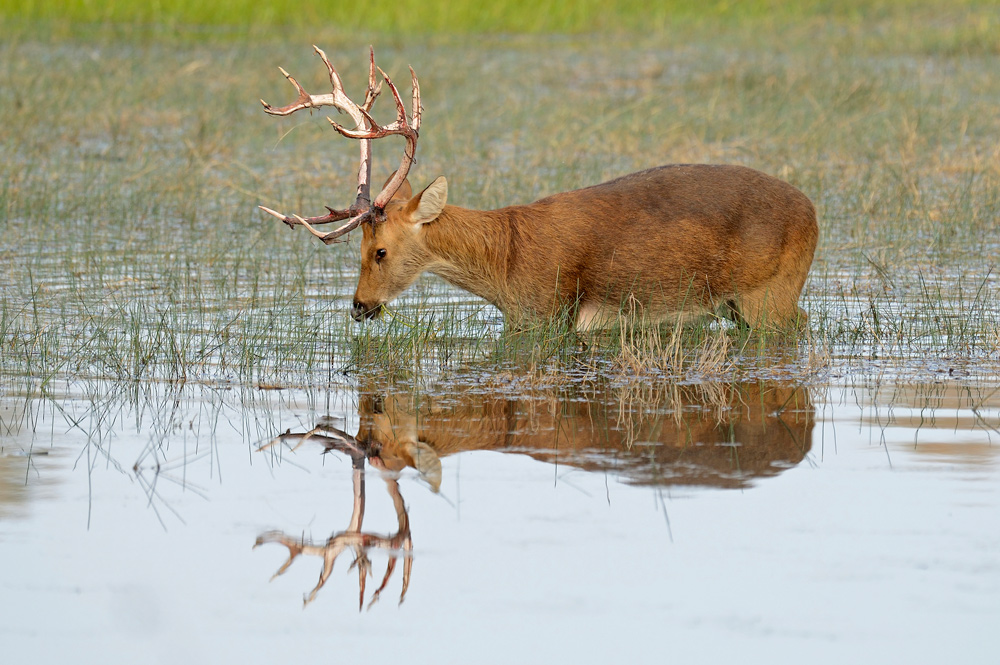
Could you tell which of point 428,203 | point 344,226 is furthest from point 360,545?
point 428,203

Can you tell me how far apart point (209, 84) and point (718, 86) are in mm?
6275

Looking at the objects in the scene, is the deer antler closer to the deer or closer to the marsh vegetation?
the deer

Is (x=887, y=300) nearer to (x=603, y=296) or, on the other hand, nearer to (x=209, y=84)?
(x=603, y=296)

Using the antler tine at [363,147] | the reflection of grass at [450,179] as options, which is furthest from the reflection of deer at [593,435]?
the antler tine at [363,147]

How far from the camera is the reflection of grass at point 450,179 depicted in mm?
8117

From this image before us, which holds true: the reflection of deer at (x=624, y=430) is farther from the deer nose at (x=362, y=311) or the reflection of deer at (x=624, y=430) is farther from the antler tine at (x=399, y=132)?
the antler tine at (x=399, y=132)

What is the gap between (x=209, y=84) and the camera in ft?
62.4

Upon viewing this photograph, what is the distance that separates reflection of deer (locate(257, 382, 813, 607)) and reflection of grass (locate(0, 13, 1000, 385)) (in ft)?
1.99

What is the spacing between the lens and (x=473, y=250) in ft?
27.6

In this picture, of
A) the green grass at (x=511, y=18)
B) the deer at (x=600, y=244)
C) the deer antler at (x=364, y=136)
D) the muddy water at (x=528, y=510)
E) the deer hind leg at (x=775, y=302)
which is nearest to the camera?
the muddy water at (x=528, y=510)

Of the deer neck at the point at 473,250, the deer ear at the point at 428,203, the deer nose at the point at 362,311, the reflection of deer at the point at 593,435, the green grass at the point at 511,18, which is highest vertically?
the green grass at the point at 511,18

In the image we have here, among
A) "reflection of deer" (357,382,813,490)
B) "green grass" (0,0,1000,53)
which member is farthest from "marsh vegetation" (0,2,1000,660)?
"green grass" (0,0,1000,53)

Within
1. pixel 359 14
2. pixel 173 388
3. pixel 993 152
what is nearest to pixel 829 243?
pixel 993 152

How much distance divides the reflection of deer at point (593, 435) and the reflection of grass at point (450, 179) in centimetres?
61
